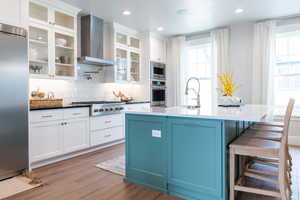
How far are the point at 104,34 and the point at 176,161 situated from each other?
12.2 ft

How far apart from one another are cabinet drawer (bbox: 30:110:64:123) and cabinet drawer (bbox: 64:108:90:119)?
9 centimetres

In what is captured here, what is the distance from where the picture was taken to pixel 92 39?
4391 millimetres

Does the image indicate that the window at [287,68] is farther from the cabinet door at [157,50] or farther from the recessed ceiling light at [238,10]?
the cabinet door at [157,50]

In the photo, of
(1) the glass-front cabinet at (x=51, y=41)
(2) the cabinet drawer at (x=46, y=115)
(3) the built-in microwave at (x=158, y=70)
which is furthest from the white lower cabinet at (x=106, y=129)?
(3) the built-in microwave at (x=158, y=70)

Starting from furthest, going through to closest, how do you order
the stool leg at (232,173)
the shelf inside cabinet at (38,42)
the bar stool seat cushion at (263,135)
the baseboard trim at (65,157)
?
the shelf inside cabinet at (38,42) < the baseboard trim at (65,157) < the bar stool seat cushion at (263,135) < the stool leg at (232,173)

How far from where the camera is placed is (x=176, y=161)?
87.6 inches

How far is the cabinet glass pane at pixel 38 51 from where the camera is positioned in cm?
341

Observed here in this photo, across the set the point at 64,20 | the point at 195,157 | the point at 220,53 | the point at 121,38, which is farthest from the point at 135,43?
the point at 195,157

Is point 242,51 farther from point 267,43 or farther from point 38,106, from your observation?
point 38,106

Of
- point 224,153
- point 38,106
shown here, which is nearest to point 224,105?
point 224,153

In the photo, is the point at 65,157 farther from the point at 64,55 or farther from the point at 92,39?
the point at 92,39

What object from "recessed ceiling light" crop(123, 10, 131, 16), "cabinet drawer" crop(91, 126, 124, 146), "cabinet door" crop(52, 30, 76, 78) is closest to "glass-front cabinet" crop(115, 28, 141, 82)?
"recessed ceiling light" crop(123, 10, 131, 16)

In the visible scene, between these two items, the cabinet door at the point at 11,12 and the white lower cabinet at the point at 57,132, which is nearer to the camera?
the cabinet door at the point at 11,12

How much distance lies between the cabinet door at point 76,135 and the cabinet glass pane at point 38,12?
183cm
